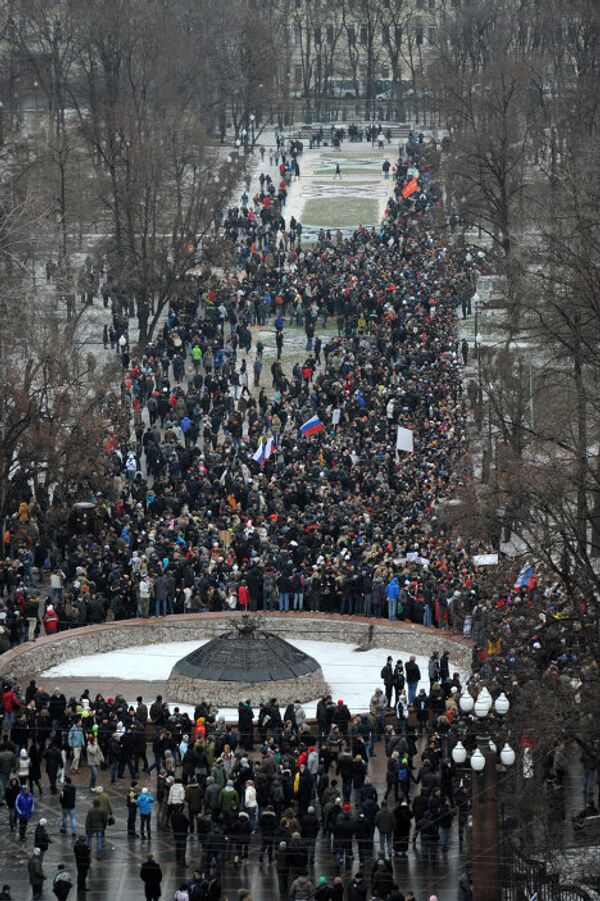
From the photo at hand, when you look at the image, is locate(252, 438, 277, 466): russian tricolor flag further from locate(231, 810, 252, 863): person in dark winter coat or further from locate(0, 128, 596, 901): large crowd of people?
locate(231, 810, 252, 863): person in dark winter coat

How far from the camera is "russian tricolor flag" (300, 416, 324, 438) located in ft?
198

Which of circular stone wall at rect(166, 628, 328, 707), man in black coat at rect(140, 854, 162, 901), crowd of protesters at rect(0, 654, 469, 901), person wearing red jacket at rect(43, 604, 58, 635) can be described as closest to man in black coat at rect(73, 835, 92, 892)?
crowd of protesters at rect(0, 654, 469, 901)

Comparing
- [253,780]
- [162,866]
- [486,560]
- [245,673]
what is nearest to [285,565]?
[486,560]

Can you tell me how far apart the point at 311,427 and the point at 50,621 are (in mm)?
12918

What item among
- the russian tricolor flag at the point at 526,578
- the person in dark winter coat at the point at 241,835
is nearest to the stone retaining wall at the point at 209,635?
the russian tricolor flag at the point at 526,578

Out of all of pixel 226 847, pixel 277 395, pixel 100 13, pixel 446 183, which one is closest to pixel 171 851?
pixel 226 847

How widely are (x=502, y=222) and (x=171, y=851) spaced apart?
53.4 meters

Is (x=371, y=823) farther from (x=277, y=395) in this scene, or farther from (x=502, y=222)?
(x=502, y=222)

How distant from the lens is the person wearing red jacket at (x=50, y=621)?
48750mm

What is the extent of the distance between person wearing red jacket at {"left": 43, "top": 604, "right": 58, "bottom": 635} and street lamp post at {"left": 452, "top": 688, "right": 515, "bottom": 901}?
14.9 meters

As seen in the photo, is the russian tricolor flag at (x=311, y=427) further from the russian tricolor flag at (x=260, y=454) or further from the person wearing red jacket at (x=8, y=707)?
the person wearing red jacket at (x=8, y=707)

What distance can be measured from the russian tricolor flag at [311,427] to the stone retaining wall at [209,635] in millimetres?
10651

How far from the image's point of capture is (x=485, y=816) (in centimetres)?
3519

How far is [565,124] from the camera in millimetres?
106625
